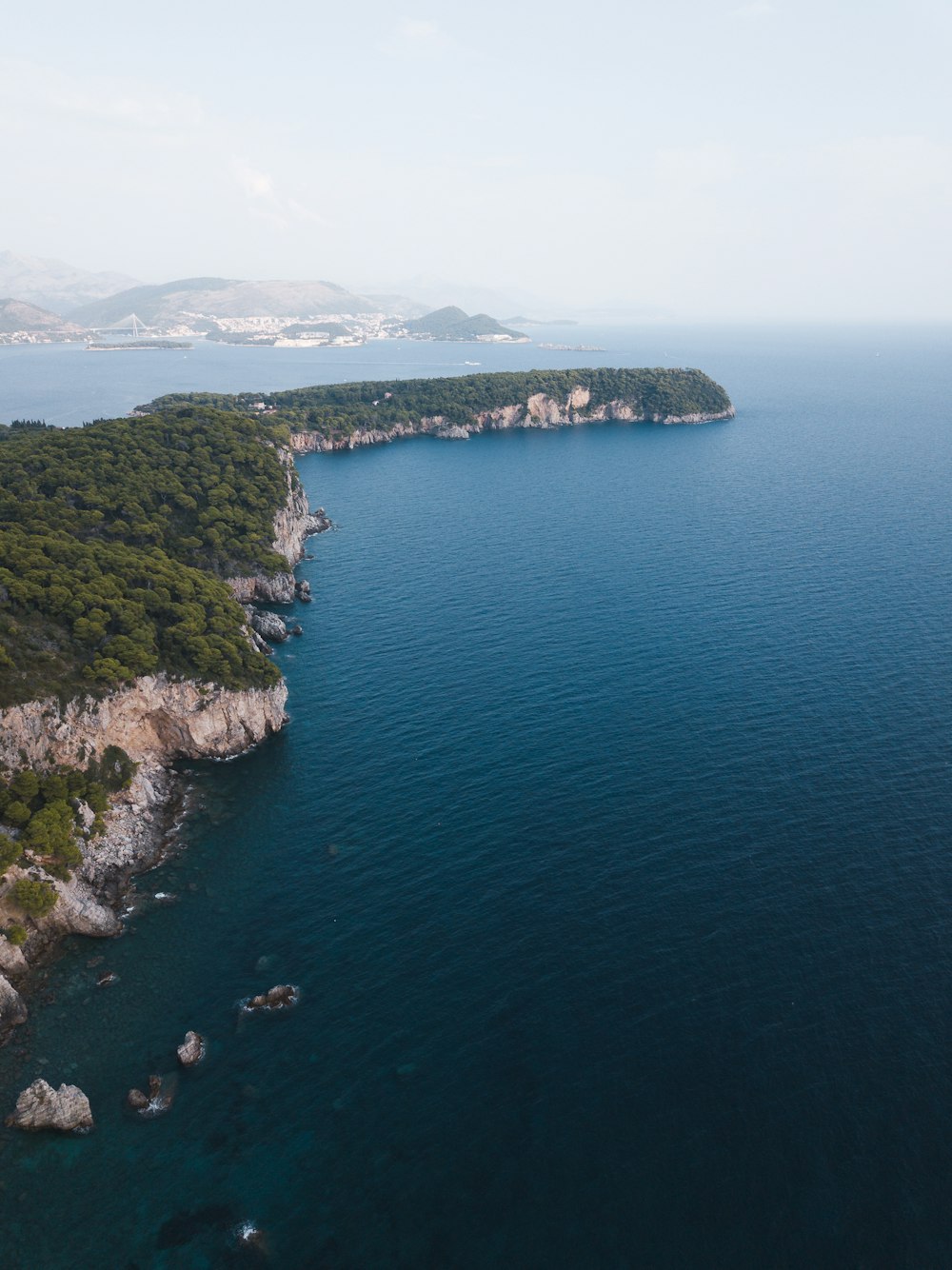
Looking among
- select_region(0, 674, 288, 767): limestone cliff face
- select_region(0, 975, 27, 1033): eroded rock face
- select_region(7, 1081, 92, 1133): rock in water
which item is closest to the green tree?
select_region(0, 975, 27, 1033): eroded rock face

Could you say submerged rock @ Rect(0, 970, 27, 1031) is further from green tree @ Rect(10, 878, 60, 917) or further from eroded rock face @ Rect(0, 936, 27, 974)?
green tree @ Rect(10, 878, 60, 917)

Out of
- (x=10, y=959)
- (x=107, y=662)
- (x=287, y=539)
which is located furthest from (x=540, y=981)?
(x=287, y=539)

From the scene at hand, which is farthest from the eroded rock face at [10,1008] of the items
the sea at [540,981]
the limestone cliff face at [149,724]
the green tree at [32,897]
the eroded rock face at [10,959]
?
the limestone cliff face at [149,724]

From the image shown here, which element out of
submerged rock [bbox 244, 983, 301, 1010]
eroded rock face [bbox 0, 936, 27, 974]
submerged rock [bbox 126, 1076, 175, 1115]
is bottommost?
submerged rock [bbox 126, 1076, 175, 1115]

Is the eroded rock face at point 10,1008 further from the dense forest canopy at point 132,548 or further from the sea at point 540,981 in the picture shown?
the dense forest canopy at point 132,548

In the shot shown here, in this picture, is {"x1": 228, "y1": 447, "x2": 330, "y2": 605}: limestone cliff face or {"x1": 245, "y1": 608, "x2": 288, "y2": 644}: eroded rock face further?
{"x1": 228, "y1": 447, "x2": 330, "y2": 605}: limestone cliff face

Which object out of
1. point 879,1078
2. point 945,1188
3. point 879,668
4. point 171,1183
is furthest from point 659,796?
point 171,1183
